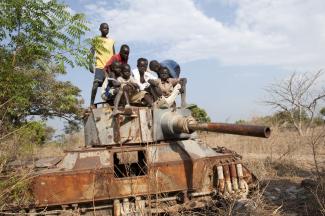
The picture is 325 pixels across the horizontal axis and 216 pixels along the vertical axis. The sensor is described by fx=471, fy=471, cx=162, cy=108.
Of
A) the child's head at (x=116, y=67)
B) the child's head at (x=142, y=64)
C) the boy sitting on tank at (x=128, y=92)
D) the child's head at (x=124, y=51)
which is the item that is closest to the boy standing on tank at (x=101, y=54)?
the child's head at (x=124, y=51)

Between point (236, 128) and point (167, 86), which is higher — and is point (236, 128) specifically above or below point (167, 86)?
below

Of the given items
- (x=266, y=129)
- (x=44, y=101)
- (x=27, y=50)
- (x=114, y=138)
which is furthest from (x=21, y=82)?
(x=44, y=101)

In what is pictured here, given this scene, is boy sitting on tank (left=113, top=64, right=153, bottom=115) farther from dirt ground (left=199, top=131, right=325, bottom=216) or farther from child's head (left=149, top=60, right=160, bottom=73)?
dirt ground (left=199, top=131, right=325, bottom=216)

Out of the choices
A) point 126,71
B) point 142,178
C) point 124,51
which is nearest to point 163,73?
point 126,71

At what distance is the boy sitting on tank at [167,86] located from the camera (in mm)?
8171

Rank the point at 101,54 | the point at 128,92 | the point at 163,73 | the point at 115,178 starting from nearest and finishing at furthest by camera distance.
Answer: the point at 115,178, the point at 128,92, the point at 163,73, the point at 101,54

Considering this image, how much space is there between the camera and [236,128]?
5316 millimetres

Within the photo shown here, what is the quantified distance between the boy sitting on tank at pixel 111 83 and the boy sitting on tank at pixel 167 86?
61 cm

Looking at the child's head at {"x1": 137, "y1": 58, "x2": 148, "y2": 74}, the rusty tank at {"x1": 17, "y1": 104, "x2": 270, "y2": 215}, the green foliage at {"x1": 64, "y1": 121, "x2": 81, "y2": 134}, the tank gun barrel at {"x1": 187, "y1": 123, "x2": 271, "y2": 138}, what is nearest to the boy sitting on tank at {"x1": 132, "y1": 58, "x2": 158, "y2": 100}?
the child's head at {"x1": 137, "y1": 58, "x2": 148, "y2": 74}

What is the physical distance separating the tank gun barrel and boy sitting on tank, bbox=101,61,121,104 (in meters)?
1.99

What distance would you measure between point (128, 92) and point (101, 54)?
1751 millimetres

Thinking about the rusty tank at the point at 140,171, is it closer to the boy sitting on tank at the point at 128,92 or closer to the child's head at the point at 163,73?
the boy sitting on tank at the point at 128,92

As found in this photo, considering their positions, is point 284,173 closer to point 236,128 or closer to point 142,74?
point 142,74

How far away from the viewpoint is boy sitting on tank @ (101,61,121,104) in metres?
8.07
